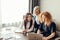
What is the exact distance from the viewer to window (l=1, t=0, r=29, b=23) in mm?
4191

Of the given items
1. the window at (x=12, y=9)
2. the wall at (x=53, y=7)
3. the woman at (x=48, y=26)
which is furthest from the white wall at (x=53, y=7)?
the woman at (x=48, y=26)

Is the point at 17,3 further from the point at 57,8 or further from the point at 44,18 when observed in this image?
the point at 44,18

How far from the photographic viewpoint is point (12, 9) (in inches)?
170

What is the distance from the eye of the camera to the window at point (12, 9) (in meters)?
4.19

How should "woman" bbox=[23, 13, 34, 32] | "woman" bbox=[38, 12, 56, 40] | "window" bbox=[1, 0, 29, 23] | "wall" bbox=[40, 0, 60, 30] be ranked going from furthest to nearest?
"window" bbox=[1, 0, 29, 23]
"wall" bbox=[40, 0, 60, 30]
"woman" bbox=[23, 13, 34, 32]
"woman" bbox=[38, 12, 56, 40]

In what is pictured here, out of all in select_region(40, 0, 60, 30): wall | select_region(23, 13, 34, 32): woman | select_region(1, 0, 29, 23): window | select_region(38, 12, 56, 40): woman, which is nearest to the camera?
Answer: select_region(38, 12, 56, 40): woman

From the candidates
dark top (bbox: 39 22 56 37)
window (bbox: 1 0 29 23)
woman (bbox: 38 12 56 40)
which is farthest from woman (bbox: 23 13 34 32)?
window (bbox: 1 0 29 23)

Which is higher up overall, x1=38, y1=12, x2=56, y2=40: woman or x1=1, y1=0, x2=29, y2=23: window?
x1=1, y1=0, x2=29, y2=23: window

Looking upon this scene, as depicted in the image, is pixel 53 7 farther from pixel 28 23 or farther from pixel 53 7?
pixel 28 23

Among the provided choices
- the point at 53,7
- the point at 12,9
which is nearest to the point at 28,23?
the point at 53,7

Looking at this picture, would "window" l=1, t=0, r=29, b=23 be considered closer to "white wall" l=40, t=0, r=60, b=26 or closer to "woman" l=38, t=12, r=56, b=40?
"white wall" l=40, t=0, r=60, b=26

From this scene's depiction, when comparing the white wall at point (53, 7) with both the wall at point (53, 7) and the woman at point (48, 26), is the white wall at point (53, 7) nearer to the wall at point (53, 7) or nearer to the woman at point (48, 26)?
the wall at point (53, 7)

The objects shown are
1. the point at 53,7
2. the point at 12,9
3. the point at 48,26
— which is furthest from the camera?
the point at 12,9

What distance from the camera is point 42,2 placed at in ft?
14.4
